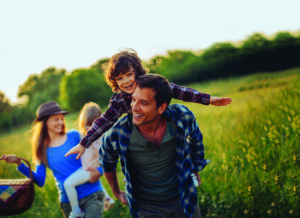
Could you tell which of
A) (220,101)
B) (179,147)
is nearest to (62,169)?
(179,147)

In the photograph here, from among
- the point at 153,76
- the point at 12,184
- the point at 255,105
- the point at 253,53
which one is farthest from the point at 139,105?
the point at 253,53

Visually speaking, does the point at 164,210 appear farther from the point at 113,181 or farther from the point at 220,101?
the point at 220,101

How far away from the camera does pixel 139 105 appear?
1.79 m

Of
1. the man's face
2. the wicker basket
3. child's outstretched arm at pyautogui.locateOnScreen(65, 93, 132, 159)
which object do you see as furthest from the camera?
the wicker basket

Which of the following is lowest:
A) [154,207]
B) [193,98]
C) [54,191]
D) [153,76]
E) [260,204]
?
[54,191]

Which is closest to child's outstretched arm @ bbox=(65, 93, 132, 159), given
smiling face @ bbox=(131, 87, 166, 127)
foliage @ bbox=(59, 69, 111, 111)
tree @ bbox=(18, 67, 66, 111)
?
smiling face @ bbox=(131, 87, 166, 127)

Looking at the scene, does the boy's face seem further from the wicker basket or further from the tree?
the tree

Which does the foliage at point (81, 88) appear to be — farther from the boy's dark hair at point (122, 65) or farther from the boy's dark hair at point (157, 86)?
the boy's dark hair at point (157, 86)

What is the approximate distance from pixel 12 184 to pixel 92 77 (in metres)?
12.0

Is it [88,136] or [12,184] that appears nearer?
[88,136]

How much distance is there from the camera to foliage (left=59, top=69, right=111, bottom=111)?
44.4ft

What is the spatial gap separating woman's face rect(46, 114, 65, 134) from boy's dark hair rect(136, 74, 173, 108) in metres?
1.92

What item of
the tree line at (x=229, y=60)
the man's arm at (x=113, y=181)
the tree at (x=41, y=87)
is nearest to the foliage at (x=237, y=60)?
the tree line at (x=229, y=60)

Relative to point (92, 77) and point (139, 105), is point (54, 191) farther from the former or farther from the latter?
point (92, 77)
